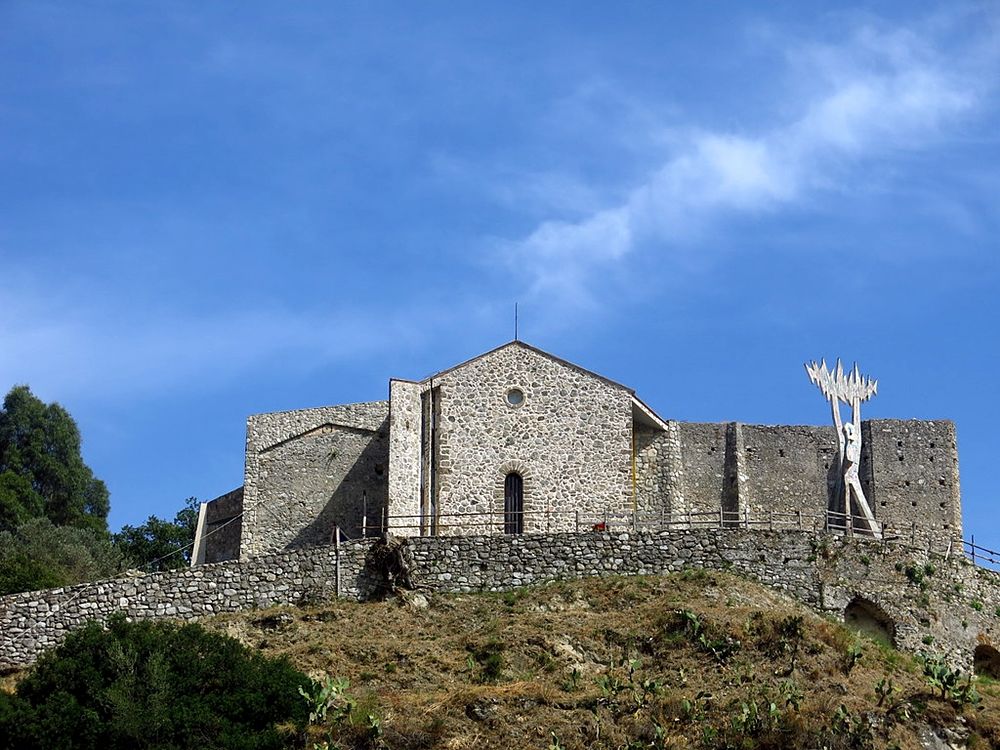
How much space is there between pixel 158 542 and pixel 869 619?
27735 millimetres

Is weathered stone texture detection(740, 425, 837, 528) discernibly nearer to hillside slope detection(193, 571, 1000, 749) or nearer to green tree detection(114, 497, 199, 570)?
hillside slope detection(193, 571, 1000, 749)

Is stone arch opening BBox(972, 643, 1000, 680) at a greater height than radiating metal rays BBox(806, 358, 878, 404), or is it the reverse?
radiating metal rays BBox(806, 358, 878, 404)

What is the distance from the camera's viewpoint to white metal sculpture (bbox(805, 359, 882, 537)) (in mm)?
47062

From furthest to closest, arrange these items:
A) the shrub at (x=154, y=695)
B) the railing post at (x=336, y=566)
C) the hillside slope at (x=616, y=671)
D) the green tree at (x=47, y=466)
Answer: the green tree at (x=47, y=466), the railing post at (x=336, y=566), the shrub at (x=154, y=695), the hillside slope at (x=616, y=671)

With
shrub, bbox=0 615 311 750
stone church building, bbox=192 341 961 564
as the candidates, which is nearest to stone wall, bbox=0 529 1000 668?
stone church building, bbox=192 341 961 564

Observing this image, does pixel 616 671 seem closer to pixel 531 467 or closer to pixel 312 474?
pixel 531 467

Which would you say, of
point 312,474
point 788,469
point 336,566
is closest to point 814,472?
point 788,469

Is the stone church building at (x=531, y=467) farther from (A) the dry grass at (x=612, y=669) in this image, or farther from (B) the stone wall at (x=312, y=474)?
(A) the dry grass at (x=612, y=669)

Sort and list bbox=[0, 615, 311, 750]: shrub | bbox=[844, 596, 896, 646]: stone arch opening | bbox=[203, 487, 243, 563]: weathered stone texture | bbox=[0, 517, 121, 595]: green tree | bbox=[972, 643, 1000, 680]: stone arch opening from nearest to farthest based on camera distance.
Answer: bbox=[0, 615, 311, 750]: shrub
bbox=[844, 596, 896, 646]: stone arch opening
bbox=[972, 643, 1000, 680]: stone arch opening
bbox=[203, 487, 243, 563]: weathered stone texture
bbox=[0, 517, 121, 595]: green tree

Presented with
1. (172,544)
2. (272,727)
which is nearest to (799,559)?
(272,727)

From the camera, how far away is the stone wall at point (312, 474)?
4731cm

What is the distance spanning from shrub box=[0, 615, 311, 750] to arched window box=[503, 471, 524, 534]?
34.7 feet

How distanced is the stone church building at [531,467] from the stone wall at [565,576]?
237 cm

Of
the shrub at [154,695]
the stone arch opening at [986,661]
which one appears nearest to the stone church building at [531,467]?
the stone arch opening at [986,661]
